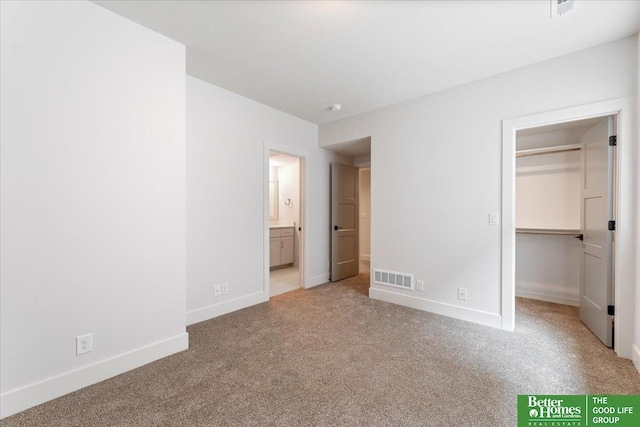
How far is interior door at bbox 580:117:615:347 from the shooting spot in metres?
2.43

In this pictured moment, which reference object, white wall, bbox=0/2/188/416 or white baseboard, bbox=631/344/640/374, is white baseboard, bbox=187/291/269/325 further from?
white baseboard, bbox=631/344/640/374

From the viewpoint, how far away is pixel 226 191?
3320 mm

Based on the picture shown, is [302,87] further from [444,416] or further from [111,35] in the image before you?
[444,416]

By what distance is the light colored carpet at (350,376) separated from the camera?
5.29ft

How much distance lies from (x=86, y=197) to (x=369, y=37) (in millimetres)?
2428

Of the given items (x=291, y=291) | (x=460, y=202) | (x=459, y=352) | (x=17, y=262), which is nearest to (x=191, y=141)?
(x=17, y=262)

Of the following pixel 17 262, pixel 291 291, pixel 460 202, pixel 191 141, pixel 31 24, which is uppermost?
pixel 31 24

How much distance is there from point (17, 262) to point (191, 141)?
1760 mm

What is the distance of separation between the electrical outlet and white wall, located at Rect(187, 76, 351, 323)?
3.46 feet

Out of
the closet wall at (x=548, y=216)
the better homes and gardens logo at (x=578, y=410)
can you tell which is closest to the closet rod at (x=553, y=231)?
the closet wall at (x=548, y=216)

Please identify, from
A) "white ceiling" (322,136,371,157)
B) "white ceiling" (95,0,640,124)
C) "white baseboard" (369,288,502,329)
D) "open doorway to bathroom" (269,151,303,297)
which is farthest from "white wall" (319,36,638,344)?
"open doorway to bathroom" (269,151,303,297)

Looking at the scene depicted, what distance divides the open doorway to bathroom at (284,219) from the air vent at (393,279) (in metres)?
1.81

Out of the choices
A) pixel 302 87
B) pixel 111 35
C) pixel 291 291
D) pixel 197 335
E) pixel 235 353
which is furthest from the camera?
pixel 291 291

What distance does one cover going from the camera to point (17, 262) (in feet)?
5.37
